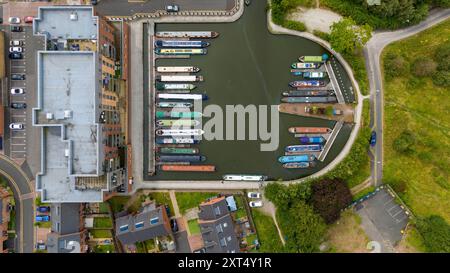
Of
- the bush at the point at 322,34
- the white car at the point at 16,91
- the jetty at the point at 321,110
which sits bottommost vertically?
the jetty at the point at 321,110

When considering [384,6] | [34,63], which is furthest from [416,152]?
[34,63]

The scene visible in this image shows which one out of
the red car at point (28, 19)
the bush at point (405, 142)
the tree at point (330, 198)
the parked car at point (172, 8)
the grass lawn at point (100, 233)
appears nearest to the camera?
the tree at point (330, 198)

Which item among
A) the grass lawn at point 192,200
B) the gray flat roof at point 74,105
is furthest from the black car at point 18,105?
the grass lawn at point 192,200

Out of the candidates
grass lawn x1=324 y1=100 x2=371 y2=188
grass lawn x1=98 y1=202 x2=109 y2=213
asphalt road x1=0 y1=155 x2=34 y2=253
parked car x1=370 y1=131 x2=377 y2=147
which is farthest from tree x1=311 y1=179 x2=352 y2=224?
asphalt road x1=0 y1=155 x2=34 y2=253

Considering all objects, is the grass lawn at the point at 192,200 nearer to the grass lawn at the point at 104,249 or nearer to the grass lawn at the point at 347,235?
the grass lawn at the point at 104,249

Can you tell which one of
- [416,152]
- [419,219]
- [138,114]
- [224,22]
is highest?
[224,22]

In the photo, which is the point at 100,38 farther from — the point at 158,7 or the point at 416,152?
the point at 416,152

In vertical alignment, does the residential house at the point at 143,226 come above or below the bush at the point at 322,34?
below
